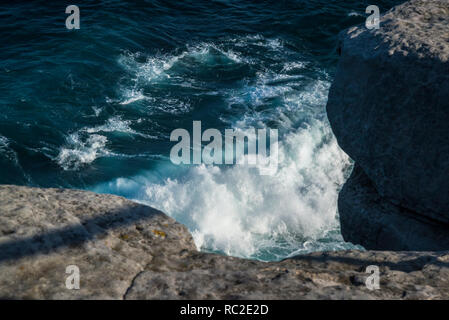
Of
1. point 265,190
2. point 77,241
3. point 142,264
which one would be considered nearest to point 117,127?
point 265,190

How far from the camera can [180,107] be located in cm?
1248

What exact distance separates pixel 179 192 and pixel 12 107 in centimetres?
478

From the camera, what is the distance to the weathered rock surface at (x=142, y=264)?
10.2ft

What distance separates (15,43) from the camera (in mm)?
14484

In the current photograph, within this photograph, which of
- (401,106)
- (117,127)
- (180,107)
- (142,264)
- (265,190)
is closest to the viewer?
(142,264)

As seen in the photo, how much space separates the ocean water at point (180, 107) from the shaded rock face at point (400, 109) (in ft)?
13.8

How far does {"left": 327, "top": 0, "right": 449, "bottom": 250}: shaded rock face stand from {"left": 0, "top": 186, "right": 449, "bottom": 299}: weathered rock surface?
3.86 feet

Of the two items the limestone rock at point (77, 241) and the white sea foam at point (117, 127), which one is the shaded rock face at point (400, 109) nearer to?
the limestone rock at point (77, 241)

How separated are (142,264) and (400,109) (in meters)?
3.07

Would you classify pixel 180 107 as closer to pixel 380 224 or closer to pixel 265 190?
pixel 265 190

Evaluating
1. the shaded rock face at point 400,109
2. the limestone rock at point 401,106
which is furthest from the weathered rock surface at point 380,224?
the limestone rock at point 401,106

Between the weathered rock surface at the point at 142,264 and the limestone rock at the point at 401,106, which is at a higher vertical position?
the limestone rock at the point at 401,106

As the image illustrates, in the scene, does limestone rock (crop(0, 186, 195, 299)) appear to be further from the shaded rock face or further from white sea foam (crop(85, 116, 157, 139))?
white sea foam (crop(85, 116, 157, 139))

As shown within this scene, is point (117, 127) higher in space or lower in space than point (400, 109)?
lower
